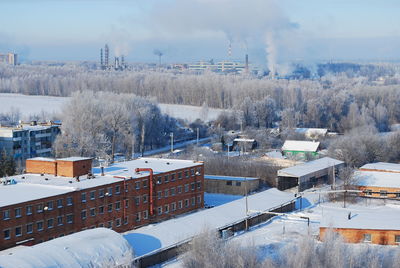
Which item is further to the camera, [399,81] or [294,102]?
[399,81]

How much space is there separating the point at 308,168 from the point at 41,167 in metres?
9.11

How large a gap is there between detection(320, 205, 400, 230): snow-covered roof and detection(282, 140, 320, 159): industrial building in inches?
421

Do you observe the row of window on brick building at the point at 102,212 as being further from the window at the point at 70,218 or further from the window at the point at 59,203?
the window at the point at 59,203

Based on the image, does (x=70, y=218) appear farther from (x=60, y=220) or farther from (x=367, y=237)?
(x=367, y=237)

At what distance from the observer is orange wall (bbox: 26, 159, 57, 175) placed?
527 inches

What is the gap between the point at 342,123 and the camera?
1384 inches

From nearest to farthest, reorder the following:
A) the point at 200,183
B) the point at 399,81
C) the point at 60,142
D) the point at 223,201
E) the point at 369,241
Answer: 1. the point at 369,241
2. the point at 200,183
3. the point at 223,201
4. the point at 60,142
5. the point at 399,81

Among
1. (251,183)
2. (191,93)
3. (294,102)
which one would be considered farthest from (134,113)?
(191,93)

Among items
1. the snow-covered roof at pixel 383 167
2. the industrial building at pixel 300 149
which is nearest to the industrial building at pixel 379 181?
the snow-covered roof at pixel 383 167

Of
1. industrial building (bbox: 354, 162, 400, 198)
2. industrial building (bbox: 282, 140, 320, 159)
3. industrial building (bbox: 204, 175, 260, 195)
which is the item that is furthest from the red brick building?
industrial building (bbox: 282, 140, 320, 159)

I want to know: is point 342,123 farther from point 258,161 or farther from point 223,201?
point 223,201

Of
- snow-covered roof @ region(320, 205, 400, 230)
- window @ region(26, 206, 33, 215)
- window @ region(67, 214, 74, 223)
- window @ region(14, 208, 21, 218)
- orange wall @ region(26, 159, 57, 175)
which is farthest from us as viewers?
orange wall @ region(26, 159, 57, 175)

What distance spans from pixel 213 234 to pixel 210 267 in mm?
930

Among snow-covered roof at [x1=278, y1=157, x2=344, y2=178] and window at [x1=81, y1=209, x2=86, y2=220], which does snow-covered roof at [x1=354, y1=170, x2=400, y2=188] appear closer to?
snow-covered roof at [x1=278, y1=157, x2=344, y2=178]
